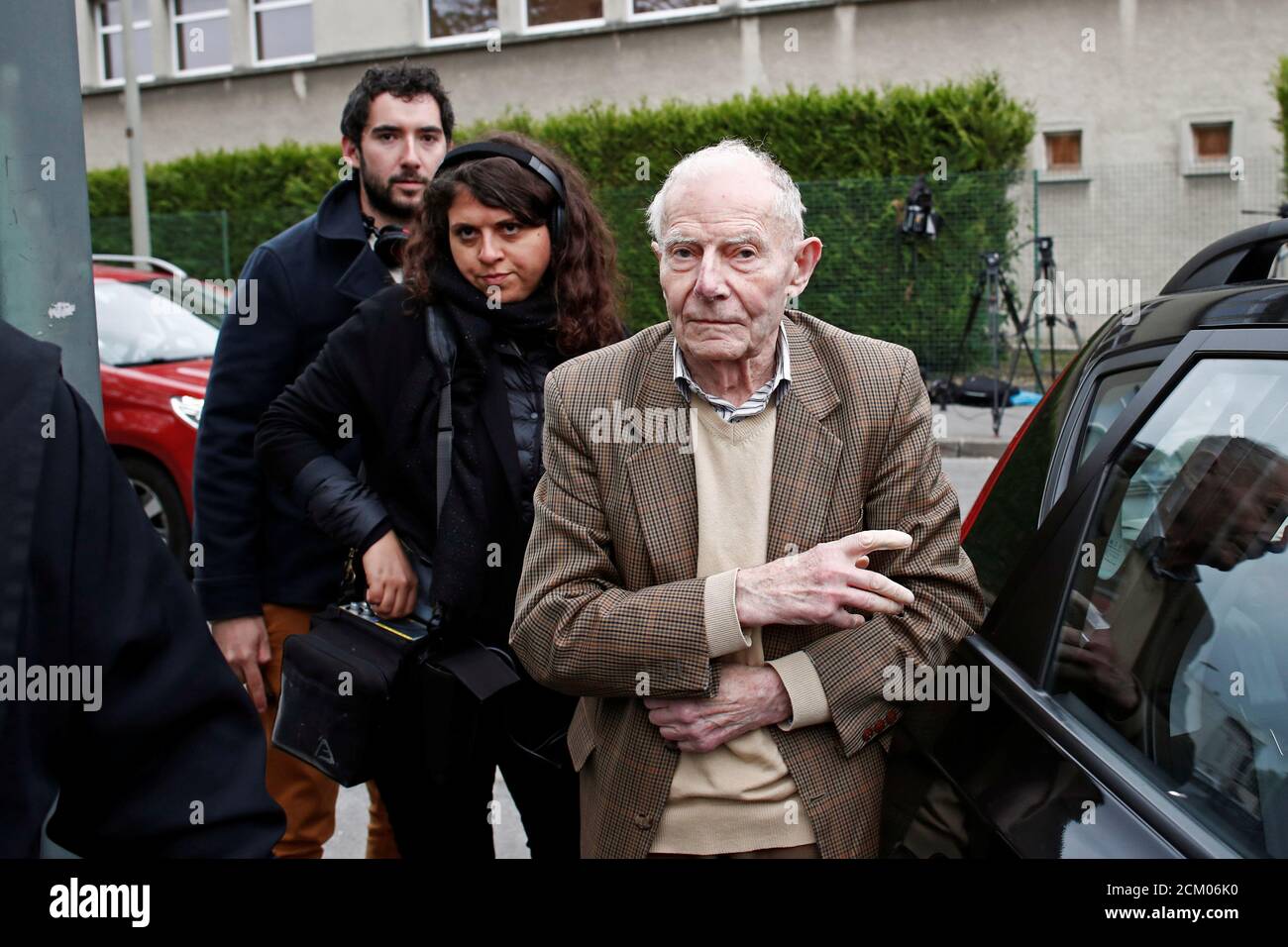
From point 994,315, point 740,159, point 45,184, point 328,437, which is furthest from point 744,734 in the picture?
point 994,315

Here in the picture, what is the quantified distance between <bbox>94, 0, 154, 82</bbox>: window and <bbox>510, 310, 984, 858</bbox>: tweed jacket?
951 inches

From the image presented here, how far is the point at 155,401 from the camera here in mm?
7547

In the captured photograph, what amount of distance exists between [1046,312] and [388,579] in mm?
12806

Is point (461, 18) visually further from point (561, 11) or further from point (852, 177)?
point (852, 177)

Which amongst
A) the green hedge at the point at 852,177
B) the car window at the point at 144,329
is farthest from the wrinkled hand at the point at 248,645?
the green hedge at the point at 852,177

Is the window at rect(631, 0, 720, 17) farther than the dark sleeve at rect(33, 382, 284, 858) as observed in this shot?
Yes

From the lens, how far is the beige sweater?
6.69ft

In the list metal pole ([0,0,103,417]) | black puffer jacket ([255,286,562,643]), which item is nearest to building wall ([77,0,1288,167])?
black puffer jacket ([255,286,562,643])

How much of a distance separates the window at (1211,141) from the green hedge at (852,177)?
7.56 ft

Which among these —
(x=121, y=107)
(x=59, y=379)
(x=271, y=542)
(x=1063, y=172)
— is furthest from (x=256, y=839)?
(x=121, y=107)

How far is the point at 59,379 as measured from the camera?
46.8 inches

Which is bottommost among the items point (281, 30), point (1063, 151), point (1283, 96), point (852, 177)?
point (852, 177)

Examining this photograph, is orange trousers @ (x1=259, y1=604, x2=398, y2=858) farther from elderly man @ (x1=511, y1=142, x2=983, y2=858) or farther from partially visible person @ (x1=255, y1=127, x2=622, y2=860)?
elderly man @ (x1=511, y1=142, x2=983, y2=858)

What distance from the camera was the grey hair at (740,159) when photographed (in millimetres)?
2129
